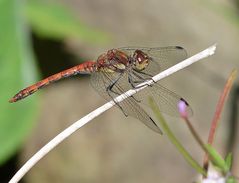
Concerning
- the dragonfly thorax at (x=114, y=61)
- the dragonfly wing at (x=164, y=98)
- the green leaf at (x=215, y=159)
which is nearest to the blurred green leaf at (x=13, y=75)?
the dragonfly thorax at (x=114, y=61)

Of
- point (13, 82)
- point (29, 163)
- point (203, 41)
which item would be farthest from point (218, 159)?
point (203, 41)

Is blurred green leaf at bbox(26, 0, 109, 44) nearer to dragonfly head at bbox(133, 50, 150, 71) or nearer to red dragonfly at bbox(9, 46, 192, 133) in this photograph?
red dragonfly at bbox(9, 46, 192, 133)

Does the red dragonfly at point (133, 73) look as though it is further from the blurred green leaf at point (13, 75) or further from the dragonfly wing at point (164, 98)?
the blurred green leaf at point (13, 75)

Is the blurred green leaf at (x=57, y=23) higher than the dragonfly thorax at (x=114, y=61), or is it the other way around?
the blurred green leaf at (x=57, y=23)

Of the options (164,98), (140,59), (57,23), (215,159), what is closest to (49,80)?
(140,59)

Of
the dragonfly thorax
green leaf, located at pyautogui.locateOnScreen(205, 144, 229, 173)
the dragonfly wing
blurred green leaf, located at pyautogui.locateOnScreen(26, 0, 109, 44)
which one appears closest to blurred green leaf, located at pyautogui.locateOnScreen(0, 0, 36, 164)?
blurred green leaf, located at pyautogui.locateOnScreen(26, 0, 109, 44)

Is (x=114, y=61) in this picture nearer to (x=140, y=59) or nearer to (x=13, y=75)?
(x=140, y=59)
